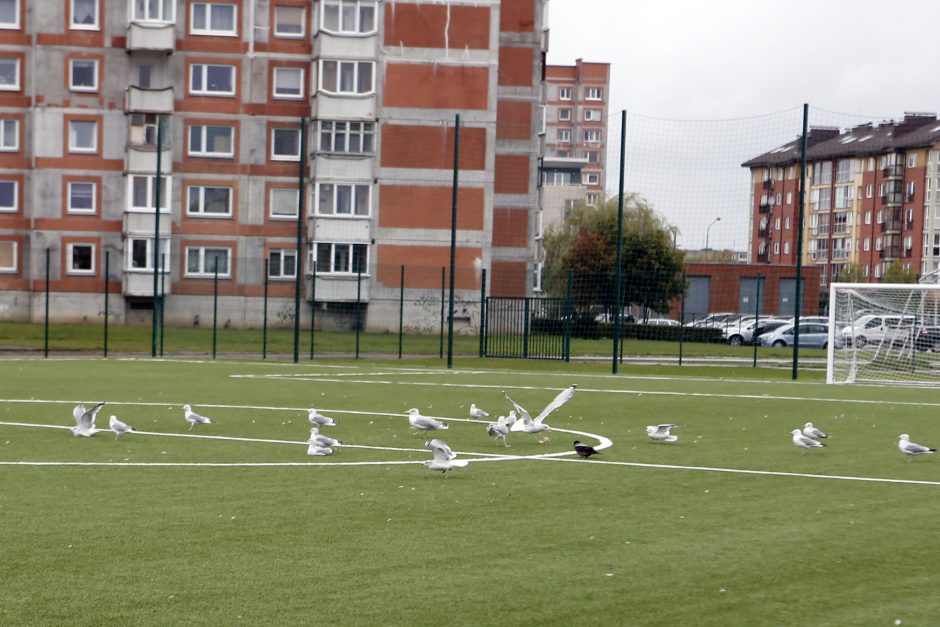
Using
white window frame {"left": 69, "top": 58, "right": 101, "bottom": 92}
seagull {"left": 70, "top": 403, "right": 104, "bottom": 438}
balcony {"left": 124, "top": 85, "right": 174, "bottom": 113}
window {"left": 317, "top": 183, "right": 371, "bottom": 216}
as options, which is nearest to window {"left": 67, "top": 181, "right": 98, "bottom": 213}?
balcony {"left": 124, "top": 85, "right": 174, "bottom": 113}

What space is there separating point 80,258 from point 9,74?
940 cm

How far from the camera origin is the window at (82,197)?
59781 millimetres

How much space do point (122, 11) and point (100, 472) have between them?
173 ft

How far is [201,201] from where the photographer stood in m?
60.3

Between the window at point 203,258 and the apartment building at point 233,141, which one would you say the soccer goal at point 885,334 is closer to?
the apartment building at point 233,141

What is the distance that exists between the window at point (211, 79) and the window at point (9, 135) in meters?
8.51

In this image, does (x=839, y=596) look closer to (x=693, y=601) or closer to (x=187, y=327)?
(x=693, y=601)

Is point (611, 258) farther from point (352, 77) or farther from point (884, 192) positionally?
point (884, 192)

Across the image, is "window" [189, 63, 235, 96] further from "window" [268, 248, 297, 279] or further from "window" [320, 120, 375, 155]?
"window" [268, 248, 297, 279]

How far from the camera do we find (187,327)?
181 ft

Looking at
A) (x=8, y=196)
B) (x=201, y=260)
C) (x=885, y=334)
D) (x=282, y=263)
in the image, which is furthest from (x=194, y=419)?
(x=8, y=196)

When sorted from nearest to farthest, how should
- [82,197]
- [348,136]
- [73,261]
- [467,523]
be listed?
[467,523], [348,136], [73,261], [82,197]

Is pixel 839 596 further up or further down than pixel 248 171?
further down

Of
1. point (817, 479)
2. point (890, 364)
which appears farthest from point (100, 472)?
point (890, 364)
